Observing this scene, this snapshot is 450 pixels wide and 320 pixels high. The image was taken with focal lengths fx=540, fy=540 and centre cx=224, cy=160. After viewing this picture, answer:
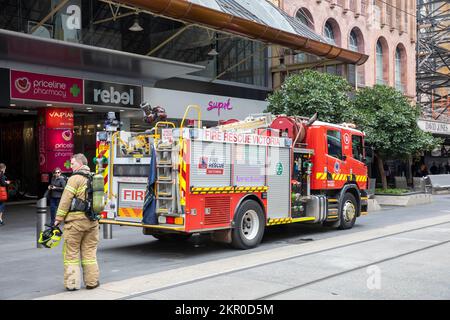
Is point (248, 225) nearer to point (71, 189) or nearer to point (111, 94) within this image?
point (71, 189)

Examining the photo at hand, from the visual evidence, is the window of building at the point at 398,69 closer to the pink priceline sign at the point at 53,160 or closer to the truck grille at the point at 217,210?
the pink priceline sign at the point at 53,160

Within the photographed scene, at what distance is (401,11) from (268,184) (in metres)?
30.7

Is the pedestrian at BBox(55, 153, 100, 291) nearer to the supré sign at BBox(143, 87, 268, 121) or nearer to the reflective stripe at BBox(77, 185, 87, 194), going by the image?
the reflective stripe at BBox(77, 185, 87, 194)

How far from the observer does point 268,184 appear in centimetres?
1145

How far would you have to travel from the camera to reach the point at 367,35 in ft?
111

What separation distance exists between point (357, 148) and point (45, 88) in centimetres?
996

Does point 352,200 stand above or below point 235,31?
below

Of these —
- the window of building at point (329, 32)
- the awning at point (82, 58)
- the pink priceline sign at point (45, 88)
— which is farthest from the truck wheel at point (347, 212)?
the window of building at point (329, 32)

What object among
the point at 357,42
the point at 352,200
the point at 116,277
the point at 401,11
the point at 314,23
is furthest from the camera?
the point at 401,11

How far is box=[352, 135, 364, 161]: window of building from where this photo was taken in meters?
14.6

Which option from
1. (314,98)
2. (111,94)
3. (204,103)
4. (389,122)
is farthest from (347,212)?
(204,103)

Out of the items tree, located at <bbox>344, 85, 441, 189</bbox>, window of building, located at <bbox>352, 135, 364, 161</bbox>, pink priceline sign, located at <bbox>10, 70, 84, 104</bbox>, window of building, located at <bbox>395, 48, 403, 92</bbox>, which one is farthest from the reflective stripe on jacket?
window of building, located at <bbox>395, 48, 403, 92</bbox>

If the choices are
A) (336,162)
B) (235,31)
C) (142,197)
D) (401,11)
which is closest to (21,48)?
(235,31)
